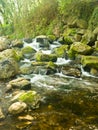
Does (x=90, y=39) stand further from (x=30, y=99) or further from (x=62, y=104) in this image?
(x=30, y=99)

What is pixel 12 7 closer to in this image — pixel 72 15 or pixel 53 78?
pixel 72 15

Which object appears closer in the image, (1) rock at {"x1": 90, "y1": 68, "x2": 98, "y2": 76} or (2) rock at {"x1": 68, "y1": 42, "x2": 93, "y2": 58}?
(1) rock at {"x1": 90, "y1": 68, "x2": 98, "y2": 76}

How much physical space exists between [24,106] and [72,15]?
14.2 m

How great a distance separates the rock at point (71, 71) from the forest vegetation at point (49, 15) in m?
6.75

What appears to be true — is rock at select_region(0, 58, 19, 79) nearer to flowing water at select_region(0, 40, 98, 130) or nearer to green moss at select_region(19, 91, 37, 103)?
flowing water at select_region(0, 40, 98, 130)

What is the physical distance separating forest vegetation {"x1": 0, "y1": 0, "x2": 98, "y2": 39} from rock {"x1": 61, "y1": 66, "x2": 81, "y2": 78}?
266 inches

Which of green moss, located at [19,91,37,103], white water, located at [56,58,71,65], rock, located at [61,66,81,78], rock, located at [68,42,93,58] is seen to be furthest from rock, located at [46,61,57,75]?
green moss, located at [19,91,37,103]

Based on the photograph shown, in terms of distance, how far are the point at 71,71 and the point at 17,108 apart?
4.31 m

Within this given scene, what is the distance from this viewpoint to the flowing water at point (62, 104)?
6.02 meters

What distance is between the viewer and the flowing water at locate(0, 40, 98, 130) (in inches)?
237

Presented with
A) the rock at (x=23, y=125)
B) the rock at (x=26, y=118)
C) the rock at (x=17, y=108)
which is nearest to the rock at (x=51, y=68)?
the rock at (x=17, y=108)

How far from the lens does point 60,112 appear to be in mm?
6723

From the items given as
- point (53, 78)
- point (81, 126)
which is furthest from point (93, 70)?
point (81, 126)

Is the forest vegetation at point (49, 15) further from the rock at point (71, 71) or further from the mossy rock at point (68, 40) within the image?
the rock at point (71, 71)
